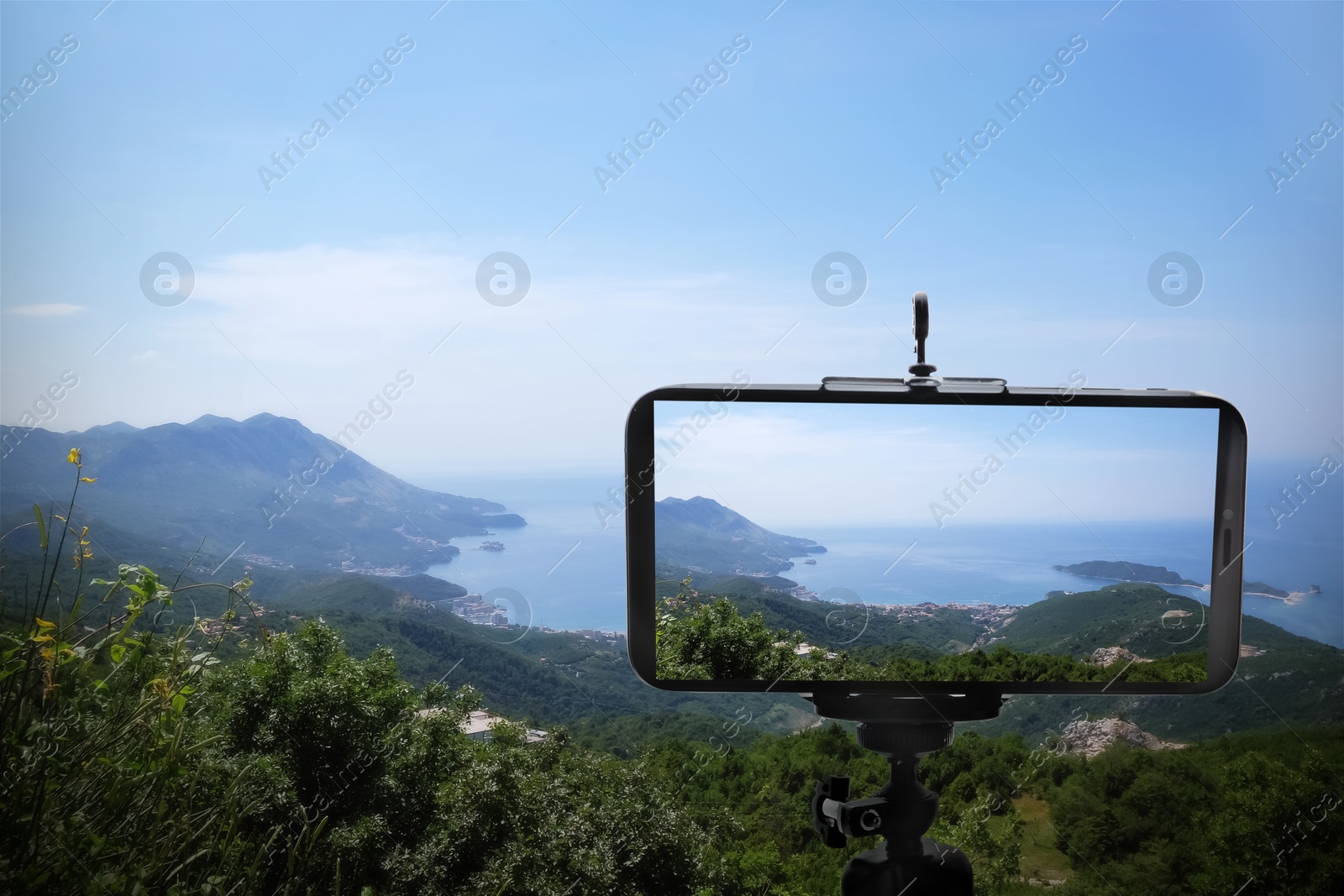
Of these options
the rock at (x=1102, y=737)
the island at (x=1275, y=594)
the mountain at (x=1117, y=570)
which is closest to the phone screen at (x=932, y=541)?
the mountain at (x=1117, y=570)

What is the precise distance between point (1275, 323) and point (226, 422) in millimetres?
2933

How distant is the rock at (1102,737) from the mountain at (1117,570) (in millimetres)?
1151

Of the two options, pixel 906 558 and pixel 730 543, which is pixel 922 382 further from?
pixel 730 543

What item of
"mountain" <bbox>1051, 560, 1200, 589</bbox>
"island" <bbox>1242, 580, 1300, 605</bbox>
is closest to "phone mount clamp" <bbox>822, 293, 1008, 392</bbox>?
"mountain" <bbox>1051, 560, 1200, 589</bbox>

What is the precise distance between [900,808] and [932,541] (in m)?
0.35

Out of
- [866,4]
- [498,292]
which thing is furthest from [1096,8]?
[498,292]

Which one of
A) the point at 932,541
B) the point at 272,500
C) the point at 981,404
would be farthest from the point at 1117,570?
the point at 272,500

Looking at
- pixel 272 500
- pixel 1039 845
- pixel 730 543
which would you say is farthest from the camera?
pixel 272 500

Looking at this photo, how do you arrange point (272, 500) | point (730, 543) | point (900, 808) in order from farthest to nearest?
point (272, 500)
point (730, 543)
point (900, 808)

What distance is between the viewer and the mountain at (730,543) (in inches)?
41.9

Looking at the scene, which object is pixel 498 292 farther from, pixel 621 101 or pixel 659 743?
pixel 659 743

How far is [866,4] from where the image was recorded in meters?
2.22

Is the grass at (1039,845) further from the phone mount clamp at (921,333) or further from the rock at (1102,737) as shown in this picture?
the phone mount clamp at (921,333)

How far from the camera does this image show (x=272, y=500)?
281 centimetres
